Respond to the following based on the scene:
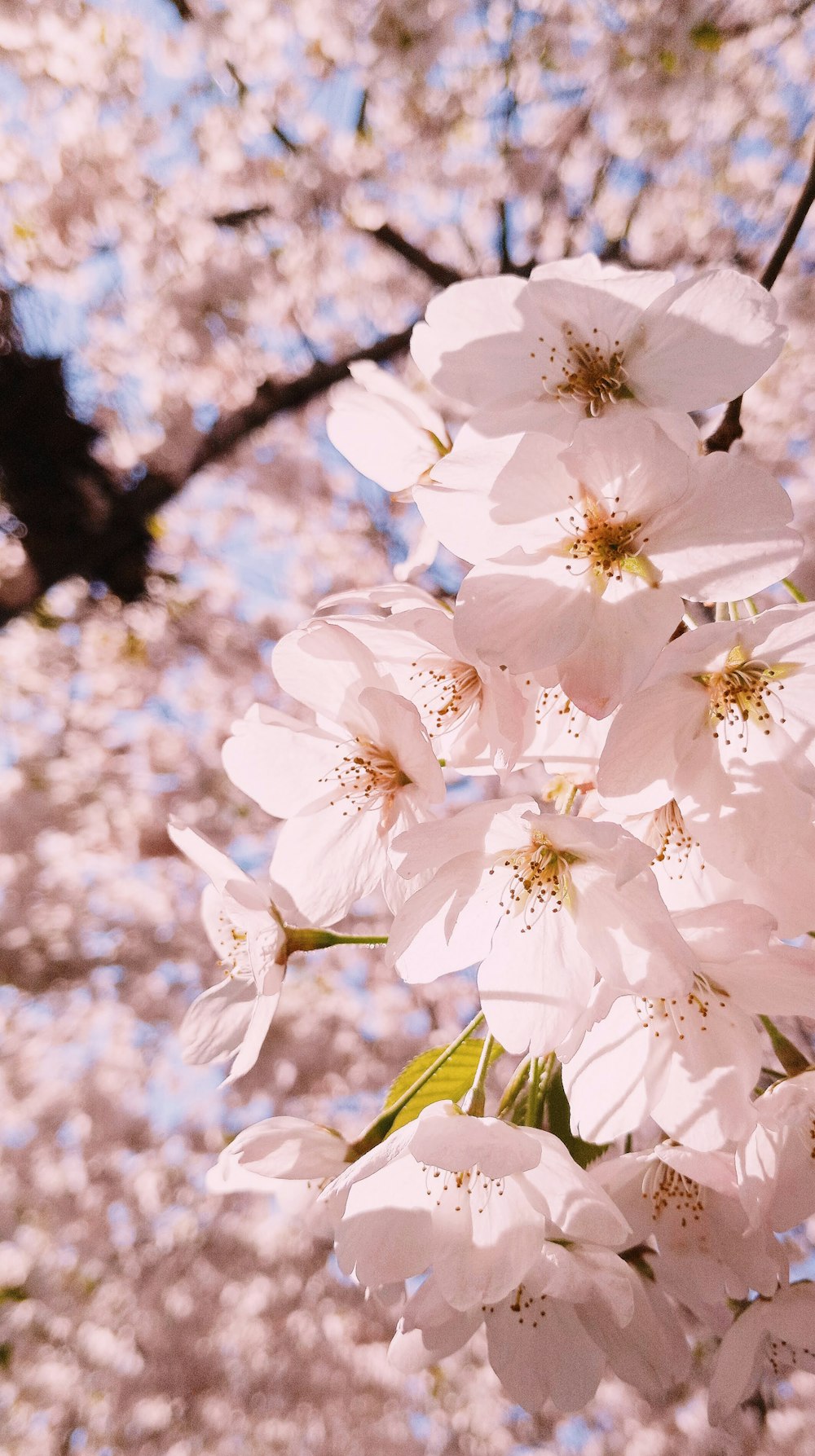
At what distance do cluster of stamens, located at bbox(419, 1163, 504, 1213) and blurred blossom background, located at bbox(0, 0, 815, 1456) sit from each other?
375 centimetres

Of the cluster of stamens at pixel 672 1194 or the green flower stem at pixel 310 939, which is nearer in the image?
the cluster of stamens at pixel 672 1194

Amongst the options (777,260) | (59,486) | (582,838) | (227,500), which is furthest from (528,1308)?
(227,500)

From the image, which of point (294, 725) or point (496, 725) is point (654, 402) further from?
point (294, 725)

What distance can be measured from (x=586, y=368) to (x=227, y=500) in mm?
5777

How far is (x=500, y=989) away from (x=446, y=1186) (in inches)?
11.1

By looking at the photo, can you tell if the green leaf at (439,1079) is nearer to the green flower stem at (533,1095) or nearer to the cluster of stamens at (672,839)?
the green flower stem at (533,1095)

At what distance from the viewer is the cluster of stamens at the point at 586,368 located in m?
0.84

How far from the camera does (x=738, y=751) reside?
2.84 feet

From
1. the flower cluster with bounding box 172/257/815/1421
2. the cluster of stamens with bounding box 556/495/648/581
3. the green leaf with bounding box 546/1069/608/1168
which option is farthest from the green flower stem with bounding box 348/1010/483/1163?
the cluster of stamens with bounding box 556/495/648/581

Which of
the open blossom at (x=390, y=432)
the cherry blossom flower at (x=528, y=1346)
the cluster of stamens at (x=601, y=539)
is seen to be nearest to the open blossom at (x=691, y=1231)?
the cherry blossom flower at (x=528, y=1346)

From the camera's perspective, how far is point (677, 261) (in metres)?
5.00

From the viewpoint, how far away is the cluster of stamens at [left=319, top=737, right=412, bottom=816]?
100cm

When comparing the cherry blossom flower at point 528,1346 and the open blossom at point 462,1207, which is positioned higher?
the open blossom at point 462,1207

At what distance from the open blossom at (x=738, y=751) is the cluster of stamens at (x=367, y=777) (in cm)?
27
